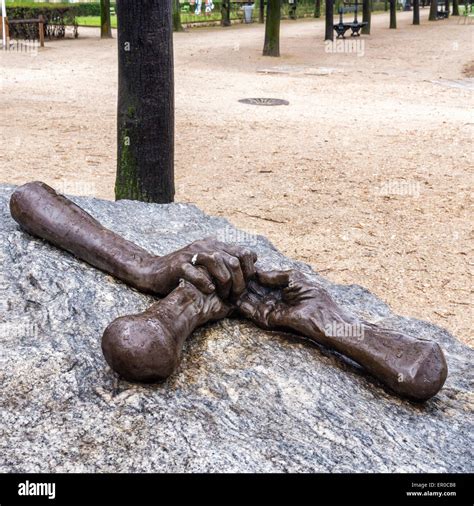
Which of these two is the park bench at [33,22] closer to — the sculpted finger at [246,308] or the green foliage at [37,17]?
the green foliage at [37,17]

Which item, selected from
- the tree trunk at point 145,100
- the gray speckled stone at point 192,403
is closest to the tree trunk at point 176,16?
the tree trunk at point 145,100

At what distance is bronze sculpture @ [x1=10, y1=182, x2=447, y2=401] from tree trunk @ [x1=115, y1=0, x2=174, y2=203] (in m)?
2.14

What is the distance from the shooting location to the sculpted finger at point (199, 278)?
8.44ft

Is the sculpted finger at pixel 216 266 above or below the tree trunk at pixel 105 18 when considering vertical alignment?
below

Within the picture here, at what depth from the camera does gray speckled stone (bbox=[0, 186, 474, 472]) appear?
2070 mm

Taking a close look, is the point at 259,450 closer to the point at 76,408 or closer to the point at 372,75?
the point at 76,408

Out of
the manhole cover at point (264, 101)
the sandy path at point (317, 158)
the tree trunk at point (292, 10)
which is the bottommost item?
the sandy path at point (317, 158)

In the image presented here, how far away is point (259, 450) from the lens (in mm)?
2111

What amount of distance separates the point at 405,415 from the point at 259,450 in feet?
1.99

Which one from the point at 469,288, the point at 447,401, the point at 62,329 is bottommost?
the point at 469,288

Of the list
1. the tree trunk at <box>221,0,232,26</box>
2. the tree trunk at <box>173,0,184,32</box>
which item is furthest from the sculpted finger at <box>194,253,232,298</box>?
the tree trunk at <box>221,0,232,26</box>

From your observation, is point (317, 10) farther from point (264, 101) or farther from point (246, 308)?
point (246, 308)

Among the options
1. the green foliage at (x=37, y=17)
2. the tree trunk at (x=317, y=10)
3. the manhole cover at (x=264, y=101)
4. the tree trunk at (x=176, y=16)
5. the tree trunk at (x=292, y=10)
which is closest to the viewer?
the manhole cover at (x=264, y=101)

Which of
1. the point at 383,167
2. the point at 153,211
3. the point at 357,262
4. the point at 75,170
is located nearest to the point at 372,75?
the point at 383,167
